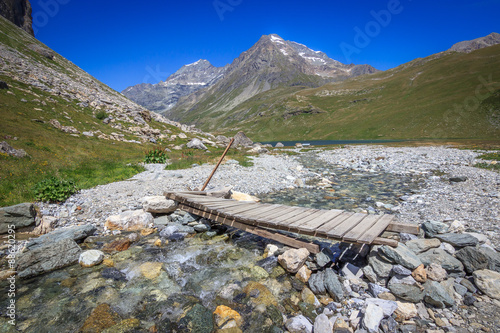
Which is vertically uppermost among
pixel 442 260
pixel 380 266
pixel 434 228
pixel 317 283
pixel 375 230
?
pixel 434 228

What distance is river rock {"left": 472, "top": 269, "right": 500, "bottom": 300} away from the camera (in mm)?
5195

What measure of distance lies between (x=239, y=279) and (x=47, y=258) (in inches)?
264

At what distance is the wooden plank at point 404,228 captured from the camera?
25.2ft

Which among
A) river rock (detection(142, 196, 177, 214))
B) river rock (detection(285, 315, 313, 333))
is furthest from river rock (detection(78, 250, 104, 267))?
river rock (detection(285, 315, 313, 333))

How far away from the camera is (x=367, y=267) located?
647 cm

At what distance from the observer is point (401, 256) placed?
5.93 meters

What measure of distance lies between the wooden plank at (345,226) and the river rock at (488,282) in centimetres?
315

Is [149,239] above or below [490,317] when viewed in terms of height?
below

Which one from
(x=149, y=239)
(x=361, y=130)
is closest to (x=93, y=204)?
(x=149, y=239)

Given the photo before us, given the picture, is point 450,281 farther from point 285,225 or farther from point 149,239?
point 149,239

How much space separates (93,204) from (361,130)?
154 metres

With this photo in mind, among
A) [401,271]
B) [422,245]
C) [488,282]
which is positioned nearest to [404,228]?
[422,245]

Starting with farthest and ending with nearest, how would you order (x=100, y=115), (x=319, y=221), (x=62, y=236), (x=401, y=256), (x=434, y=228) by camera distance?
(x=100, y=115) → (x=62, y=236) → (x=319, y=221) → (x=434, y=228) → (x=401, y=256)

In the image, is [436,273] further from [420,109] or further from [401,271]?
[420,109]
